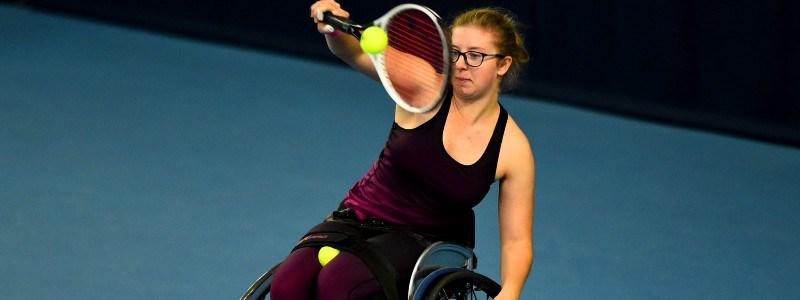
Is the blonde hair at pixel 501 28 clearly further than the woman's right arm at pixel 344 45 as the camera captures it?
Yes

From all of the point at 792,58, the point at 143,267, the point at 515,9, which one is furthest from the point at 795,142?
the point at 143,267

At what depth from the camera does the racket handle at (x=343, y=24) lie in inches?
101

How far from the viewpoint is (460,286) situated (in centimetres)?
272

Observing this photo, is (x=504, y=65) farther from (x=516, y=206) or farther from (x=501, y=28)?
(x=516, y=206)

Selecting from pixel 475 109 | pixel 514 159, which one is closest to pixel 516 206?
pixel 514 159

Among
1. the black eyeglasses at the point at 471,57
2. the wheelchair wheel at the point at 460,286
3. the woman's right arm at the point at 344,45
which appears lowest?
the wheelchair wheel at the point at 460,286

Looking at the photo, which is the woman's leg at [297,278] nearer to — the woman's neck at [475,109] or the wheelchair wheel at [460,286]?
the wheelchair wheel at [460,286]

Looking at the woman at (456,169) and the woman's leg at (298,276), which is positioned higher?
the woman at (456,169)

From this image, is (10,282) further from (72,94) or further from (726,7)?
(726,7)

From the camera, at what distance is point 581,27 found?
235 inches

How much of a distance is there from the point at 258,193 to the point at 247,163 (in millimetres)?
361

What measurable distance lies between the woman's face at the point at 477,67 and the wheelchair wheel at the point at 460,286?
41 cm

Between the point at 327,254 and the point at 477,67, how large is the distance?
0.51 m

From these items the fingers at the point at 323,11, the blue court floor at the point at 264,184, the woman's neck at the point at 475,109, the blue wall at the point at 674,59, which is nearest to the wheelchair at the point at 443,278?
the woman's neck at the point at 475,109
